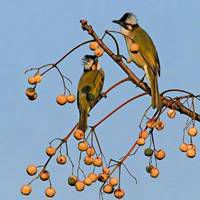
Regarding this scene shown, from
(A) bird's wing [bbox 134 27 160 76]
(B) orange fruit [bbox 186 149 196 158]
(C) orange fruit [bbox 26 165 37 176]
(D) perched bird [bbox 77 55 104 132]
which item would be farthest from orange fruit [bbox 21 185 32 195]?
(A) bird's wing [bbox 134 27 160 76]

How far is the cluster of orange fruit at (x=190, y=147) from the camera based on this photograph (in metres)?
4.60

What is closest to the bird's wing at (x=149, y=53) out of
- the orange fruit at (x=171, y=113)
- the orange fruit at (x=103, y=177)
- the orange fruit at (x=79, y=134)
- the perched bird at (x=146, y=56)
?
the perched bird at (x=146, y=56)

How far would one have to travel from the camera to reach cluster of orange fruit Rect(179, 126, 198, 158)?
460 cm

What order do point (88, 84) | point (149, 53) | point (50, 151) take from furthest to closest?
1. point (88, 84)
2. point (149, 53)
3. point (50, 151)

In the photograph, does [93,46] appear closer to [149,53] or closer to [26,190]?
[26,190]

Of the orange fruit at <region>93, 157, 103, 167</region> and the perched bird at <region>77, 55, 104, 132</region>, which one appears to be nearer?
the orange fruit at <region>93, 157, 103, 167</region>

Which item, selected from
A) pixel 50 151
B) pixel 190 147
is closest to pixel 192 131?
pixel 190 147

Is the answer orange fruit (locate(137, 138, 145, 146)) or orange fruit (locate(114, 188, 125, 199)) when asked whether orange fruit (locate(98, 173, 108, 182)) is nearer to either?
orange fruit (locate(114, 188, 125, 199))

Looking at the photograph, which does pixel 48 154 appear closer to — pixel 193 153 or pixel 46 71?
pixel 46 71

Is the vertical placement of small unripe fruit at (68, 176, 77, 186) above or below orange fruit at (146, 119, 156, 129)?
below

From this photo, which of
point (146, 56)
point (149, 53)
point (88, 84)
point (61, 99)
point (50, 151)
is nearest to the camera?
point (50, 151)

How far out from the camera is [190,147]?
4.73 metres

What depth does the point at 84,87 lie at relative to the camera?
7.65 meters

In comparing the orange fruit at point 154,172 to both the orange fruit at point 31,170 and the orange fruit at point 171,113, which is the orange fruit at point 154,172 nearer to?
the orange fruit at point 171,113
